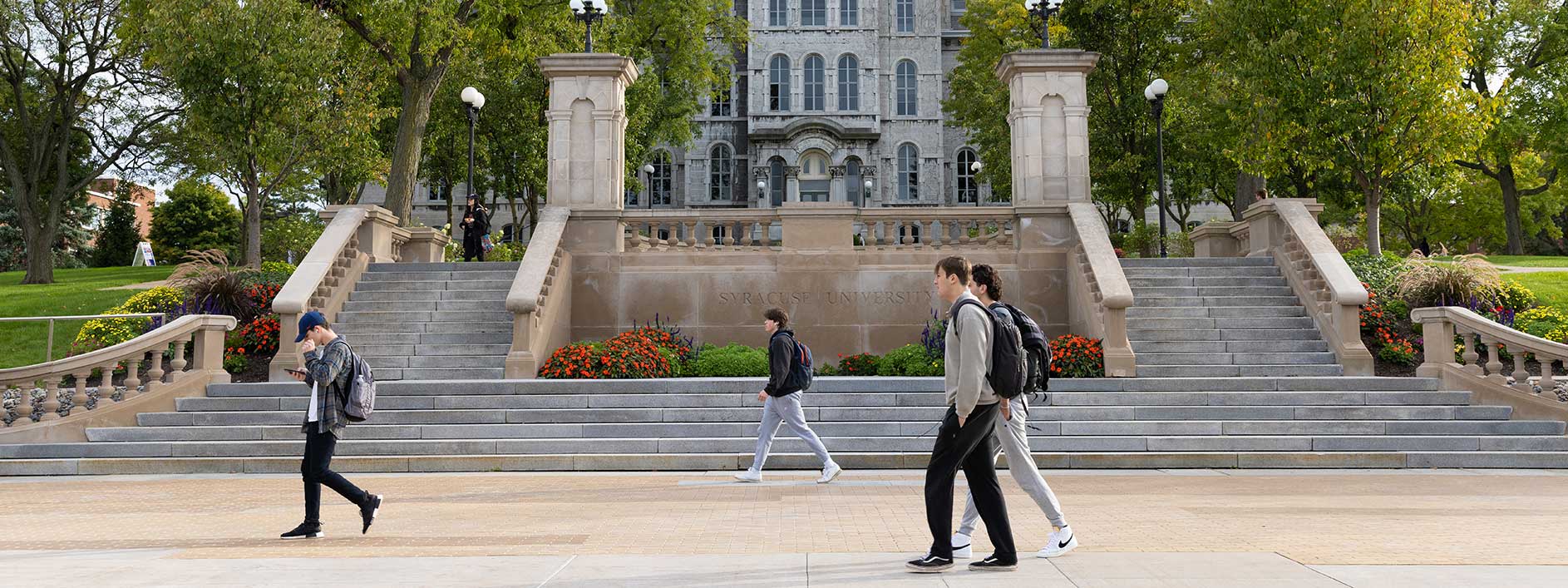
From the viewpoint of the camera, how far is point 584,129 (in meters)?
19.0

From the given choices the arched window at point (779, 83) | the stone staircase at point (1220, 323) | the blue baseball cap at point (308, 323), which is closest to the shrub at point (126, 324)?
the blue baseball cap at point (308, 323)

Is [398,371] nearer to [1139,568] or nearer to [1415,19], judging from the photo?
[1139,568]

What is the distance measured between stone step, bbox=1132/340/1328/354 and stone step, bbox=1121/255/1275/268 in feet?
8.65

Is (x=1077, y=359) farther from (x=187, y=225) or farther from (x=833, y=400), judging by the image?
(x=187, y=225)

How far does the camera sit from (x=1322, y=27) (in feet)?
68.6

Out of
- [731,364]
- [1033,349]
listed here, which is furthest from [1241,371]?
[1033,349]

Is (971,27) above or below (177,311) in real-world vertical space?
above

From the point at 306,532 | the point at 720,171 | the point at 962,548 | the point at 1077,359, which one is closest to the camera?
the point at 962,548

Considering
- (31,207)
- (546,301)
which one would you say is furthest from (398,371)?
(31,207)

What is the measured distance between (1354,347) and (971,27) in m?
25.3

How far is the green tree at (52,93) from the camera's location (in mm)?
31516

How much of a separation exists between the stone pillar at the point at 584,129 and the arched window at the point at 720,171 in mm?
37023

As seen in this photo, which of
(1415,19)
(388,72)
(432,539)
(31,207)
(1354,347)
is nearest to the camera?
(432,539)

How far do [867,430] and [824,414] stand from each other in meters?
0.67
